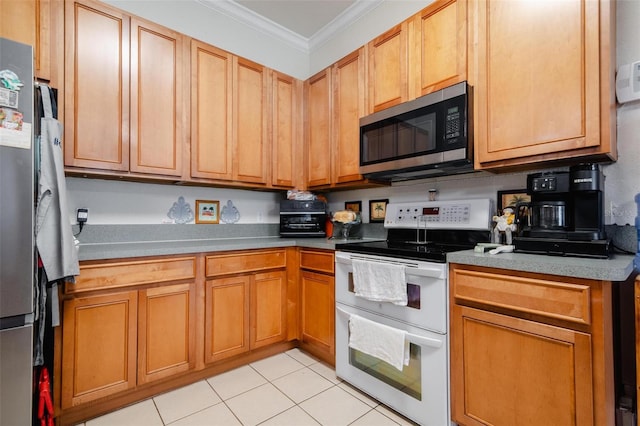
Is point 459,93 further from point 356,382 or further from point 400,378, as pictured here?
point 356,382

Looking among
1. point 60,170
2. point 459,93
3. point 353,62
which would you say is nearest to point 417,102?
point 459,93

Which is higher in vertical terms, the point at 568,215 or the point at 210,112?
the point at 210,112

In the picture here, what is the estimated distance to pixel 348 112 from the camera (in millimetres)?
2414

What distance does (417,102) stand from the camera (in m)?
1.88

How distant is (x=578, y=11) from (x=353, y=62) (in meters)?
1.40

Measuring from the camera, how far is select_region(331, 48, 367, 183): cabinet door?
2314mm

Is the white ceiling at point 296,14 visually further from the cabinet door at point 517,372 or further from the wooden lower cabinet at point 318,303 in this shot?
the cabinet door at point 517,372

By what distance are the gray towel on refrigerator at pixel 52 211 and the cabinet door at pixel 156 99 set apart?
54cm

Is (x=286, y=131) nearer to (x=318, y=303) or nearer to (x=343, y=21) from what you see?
(x=343, y=21)

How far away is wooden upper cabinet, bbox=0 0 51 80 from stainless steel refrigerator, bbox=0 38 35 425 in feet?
1.55

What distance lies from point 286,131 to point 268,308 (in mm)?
1550

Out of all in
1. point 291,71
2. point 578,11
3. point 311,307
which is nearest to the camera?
point 578,11

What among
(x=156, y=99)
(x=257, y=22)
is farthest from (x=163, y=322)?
(x=257, y=22)

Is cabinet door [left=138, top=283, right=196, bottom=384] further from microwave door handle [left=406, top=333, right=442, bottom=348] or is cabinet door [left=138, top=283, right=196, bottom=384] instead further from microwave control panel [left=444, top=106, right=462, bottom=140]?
microwave control panel [left=444, top=106, right=462, bottom=140]
